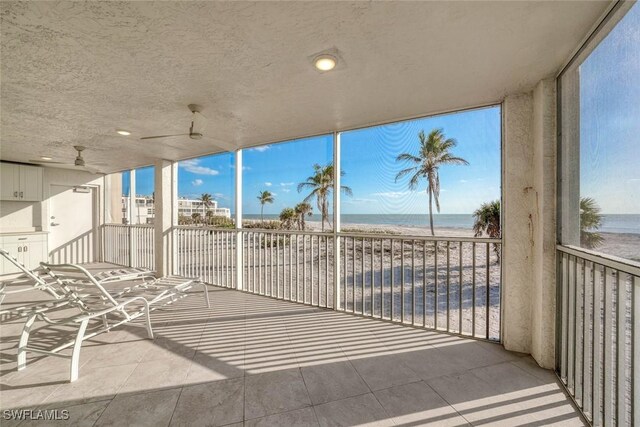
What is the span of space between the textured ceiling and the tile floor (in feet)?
7.02

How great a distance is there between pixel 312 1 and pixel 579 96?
176cm

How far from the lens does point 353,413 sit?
1.44 metres

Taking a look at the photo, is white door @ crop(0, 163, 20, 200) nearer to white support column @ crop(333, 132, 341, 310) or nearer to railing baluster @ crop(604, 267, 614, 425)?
white support column @ crop(333, 132, 341, 310)

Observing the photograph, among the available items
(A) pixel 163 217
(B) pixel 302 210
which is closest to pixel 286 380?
(A) pixel 163 217

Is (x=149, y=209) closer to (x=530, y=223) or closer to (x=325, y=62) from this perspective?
(x=325, y=62)

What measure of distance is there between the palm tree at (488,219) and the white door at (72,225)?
782cm

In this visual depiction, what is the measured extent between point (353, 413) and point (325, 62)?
7.05 feet

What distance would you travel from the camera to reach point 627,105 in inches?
Answer: 46.0

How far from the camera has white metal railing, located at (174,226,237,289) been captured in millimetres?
4102

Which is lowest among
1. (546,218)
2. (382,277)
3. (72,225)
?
(382,277)

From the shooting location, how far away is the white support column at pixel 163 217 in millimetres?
4457

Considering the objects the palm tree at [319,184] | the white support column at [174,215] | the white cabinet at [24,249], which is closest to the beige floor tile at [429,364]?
the palm tree at [319,184]

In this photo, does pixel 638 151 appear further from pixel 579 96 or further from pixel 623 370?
pixel 623 370

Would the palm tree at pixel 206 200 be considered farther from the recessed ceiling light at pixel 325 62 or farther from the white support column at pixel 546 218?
the white support column at pixel 546 218
